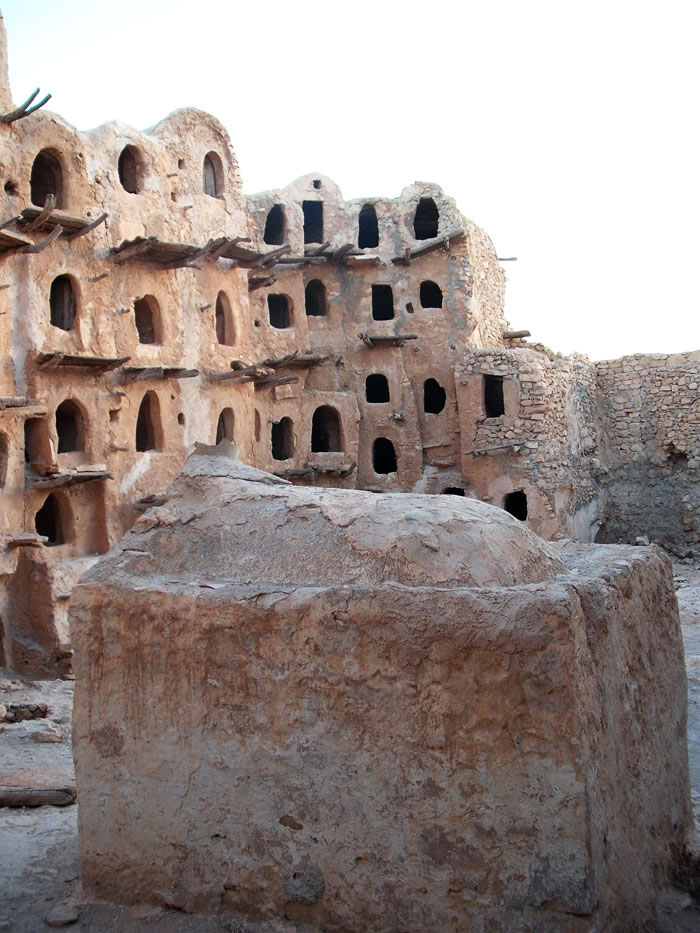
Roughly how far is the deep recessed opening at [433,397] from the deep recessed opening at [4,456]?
1157cm

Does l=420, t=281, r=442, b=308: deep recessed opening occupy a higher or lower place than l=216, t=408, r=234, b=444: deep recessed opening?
higher

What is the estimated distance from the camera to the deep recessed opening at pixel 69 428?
1814 cm

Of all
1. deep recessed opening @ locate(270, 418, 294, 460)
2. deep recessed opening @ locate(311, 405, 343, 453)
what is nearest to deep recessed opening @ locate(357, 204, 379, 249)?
deep recessed opening @ locate(311, 405, 343, 453)

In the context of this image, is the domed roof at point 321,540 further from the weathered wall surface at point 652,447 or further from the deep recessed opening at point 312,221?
the deep recessed opening at point 312,221

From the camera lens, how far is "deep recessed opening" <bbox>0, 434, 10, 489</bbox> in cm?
1644

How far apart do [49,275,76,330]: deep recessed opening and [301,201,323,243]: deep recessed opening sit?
902 centimetres

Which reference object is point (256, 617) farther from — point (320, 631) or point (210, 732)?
point (210, 732)

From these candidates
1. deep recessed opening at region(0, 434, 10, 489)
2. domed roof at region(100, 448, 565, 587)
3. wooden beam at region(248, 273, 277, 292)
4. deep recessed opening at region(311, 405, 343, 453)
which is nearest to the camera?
domed roof at region(100, 448, 565, 587)

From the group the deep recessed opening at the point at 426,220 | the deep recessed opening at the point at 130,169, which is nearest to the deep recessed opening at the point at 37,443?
the deep recessed opening at the point at 130,169

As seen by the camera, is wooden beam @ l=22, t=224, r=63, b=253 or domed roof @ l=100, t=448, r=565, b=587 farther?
wooden beam @ l=22, t=224, r=63, b=253

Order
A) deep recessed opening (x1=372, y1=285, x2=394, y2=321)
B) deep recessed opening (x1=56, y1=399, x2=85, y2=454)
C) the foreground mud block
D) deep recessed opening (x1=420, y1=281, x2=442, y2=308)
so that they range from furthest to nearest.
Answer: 1. deep recessed opening (x1=372, y1=285, x2=394, y2=321)
2. deep recessed opening (x1=420, y1=281, x2=442, y2=308)
3. deep recessed opening (x1=56, y1=399, x2=85, y2=454)
4. the foreground mud block

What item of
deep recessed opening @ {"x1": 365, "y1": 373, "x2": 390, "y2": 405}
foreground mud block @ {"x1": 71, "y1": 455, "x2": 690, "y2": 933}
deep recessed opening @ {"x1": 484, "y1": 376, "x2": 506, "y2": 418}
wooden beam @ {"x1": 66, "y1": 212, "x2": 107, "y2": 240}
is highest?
wooden beam @ {"x1": 66, "y1": 212, "x2": 107, "y2": 240}

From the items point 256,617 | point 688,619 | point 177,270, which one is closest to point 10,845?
point 256,617

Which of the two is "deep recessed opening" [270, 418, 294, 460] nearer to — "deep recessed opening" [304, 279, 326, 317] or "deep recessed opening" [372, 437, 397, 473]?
"deep recessed opening" [372, 437, 397, 473]
